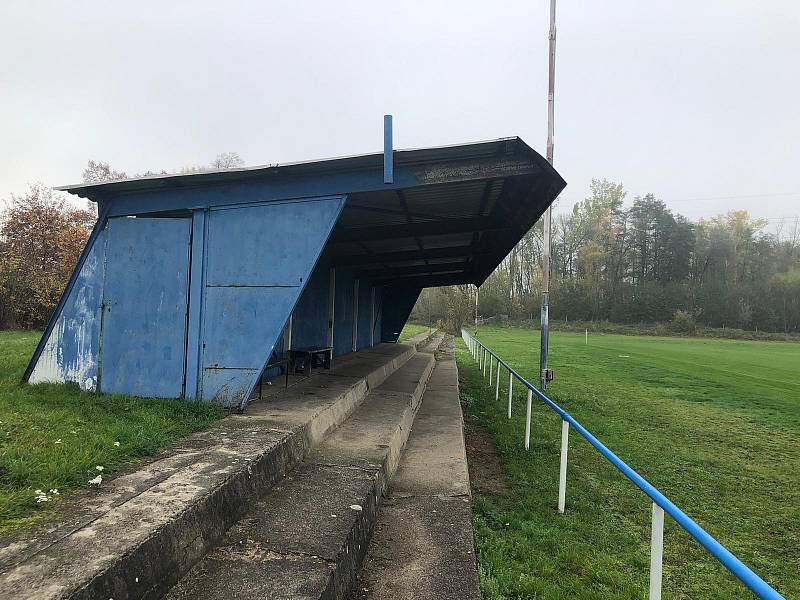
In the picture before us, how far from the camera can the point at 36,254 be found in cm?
2400

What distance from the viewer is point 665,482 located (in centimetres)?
571

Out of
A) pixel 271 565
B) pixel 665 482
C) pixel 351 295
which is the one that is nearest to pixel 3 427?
pixel 271 565

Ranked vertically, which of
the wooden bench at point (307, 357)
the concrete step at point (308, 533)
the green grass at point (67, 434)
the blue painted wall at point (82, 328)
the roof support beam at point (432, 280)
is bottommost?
the concrete step at point (308, 533)

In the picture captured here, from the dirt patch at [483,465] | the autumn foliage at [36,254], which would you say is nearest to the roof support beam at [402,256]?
the dirt patch at [483,465]

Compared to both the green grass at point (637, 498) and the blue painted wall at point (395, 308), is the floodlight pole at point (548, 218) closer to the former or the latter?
the green grass at point (637, 498)

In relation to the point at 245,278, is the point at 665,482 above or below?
below

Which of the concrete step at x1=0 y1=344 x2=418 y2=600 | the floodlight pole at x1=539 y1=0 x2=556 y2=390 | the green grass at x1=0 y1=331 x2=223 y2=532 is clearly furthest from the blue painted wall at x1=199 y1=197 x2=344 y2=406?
the floodlight pole at x1=539 y1=0 x2=556 y2=390

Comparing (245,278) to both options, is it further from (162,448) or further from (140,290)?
(162,448)

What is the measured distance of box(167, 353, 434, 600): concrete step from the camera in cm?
250

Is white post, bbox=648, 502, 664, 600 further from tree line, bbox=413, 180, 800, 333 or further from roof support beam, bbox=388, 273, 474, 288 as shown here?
tree line, bbox=413, 180, 800, 333

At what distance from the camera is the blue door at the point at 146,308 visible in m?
5.80

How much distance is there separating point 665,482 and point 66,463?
19.3 feet

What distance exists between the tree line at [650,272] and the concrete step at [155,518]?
156 ft

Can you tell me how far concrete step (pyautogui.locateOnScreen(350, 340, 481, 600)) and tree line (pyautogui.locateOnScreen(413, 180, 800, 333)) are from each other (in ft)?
152
